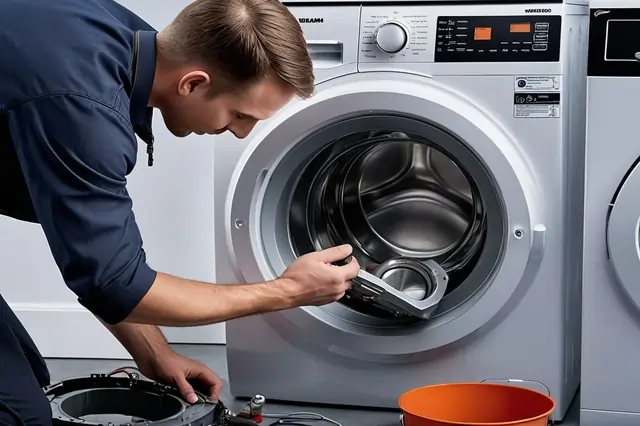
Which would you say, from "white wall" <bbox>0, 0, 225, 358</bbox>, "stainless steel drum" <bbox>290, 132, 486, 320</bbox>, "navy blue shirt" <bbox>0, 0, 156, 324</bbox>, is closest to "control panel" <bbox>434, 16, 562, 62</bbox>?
"stainless steel drum" <bbox>290, 132, 486, 320</bbox>

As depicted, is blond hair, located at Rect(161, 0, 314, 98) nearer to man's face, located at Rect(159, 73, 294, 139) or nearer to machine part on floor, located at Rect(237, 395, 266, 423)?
man's face, located at Rect(159, 73, 294, 139)

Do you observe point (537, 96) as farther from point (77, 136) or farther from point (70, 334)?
point (70, 334)

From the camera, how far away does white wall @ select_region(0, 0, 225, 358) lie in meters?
2.46

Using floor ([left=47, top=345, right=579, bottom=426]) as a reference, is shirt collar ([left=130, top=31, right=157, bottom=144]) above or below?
above

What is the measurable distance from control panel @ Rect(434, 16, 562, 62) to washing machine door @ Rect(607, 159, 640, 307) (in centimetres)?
26

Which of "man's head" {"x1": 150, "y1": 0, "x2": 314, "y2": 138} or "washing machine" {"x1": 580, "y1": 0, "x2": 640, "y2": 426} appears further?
"washing machine" {"x1": 580, "y1": 0, "x2": 640, "y2": 426}

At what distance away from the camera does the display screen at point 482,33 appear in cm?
179

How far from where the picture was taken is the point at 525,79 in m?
1.77

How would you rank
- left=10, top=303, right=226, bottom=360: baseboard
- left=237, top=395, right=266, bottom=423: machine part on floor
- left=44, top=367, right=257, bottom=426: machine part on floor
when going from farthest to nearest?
1. left=10, top=303, right=226, bottom=360: baseboard
2. left=237, top=395, right=266, bottom=423: machine part on floor
3. left=44, top=367, right=257, bottom=426: machine part on floor

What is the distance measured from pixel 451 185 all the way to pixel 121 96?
0.88 meters

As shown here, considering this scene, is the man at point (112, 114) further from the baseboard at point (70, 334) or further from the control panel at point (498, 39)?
the baseboard at point (70, 334)

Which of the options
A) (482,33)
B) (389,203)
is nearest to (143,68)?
(482,33)

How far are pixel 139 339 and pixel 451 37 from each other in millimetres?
771

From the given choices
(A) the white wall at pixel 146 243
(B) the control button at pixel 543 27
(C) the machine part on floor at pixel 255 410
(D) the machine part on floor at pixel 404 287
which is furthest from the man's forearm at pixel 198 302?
(A) the white wall at pixel 146 243
